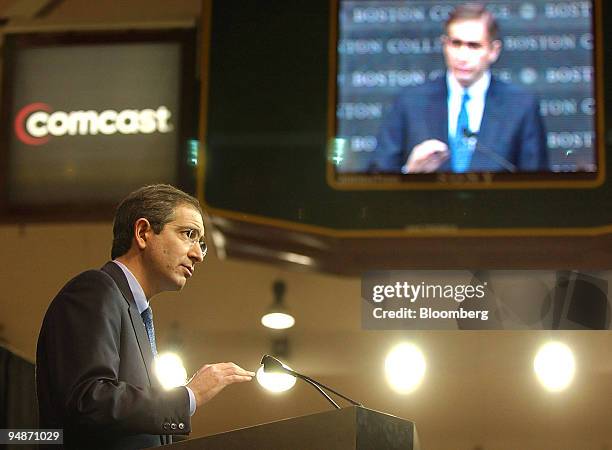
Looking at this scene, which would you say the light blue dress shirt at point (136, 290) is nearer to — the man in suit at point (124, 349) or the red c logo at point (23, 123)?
the man in suit at point (124, 349)

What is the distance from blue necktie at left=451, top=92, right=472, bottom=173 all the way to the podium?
2.98 metres

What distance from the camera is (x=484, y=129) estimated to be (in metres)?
4.96

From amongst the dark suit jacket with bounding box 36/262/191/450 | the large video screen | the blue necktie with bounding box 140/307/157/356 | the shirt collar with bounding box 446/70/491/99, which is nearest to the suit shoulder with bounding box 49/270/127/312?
the dark suit jacket with bounding box 36/262/191/450

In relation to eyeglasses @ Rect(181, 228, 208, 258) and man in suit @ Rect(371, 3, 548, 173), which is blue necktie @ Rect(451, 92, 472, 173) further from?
eyeglasses @ Rect(181, 228, 208, 258)

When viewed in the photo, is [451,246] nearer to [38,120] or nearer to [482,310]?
[482,310]

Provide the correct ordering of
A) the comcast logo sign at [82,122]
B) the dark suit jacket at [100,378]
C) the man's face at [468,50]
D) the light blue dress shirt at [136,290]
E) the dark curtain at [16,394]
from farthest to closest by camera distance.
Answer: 1. the comcast logo sign at [82,122]
2. the man's face at [468,50]
3. the dark curtain at [16,394]
4. the light blue dress shirt at [136,290]
5. the dark suit jacket at [100,378]

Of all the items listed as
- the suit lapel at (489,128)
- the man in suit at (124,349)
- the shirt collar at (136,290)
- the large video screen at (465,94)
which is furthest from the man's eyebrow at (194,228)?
the suit lapel at (489,128)

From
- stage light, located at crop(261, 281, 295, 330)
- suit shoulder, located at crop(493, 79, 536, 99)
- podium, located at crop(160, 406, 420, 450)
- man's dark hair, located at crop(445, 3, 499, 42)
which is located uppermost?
man's dark hair, located at crop(445, 3, 499, 42)

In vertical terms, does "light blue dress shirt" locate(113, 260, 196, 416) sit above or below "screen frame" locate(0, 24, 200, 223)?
below

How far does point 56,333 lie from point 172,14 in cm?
347

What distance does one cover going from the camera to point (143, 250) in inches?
96.7

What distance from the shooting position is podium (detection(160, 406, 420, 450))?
194cm

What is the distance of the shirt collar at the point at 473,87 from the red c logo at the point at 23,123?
1.77m

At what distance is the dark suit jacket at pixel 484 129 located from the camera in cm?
493
